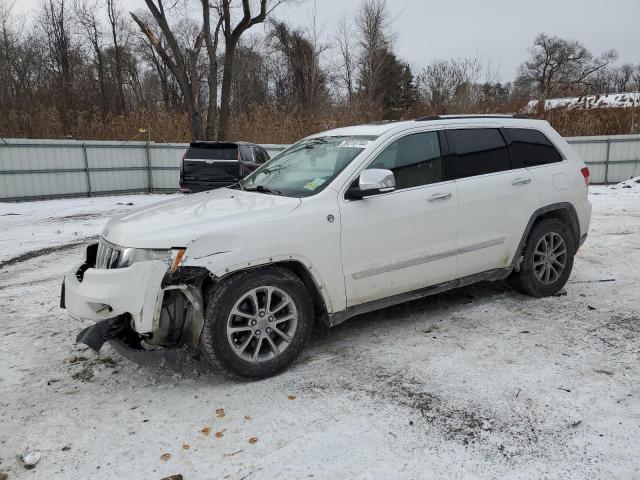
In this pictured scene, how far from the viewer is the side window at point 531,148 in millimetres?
4715

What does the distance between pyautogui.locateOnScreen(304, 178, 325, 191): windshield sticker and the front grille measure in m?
1.41

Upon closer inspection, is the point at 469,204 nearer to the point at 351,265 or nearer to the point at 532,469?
the point at 351,265

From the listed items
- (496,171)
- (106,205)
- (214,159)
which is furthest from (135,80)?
(496,171)

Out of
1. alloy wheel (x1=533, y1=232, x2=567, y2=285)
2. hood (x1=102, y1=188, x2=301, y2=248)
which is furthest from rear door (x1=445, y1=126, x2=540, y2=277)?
hood (x1=102, y1=188, x2=301, y2=248)

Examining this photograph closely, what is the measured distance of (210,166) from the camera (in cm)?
1232

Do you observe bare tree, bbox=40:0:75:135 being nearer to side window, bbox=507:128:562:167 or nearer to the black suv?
the black suv

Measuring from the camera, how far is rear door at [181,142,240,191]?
12.3 metres

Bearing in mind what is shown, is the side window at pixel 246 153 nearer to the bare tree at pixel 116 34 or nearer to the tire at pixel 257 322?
the tire at pixel 257 322

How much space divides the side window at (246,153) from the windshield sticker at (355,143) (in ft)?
28.6

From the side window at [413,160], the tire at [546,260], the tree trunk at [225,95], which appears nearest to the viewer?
the side window at [413,160]

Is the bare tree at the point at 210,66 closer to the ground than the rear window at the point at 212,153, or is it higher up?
higher up

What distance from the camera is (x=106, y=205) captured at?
14352 mm

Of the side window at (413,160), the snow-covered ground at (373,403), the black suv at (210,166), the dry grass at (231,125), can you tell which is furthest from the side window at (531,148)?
the dry grass at (231,125)

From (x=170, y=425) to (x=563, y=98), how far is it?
72.8 feet
